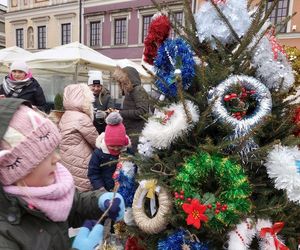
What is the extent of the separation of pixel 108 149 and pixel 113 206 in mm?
1272

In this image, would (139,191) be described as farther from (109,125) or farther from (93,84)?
(93,84)

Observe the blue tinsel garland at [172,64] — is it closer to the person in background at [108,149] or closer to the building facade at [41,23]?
the person in background at [108,149]

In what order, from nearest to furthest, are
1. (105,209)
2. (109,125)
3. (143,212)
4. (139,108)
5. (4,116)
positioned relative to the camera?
Answer: (4,116)
(105,209)
(143,212)
(109,125)
(139,108)

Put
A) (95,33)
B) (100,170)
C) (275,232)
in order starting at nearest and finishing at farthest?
(275,232) → (100,170) → (95,33)

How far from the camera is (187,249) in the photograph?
5.00 ft

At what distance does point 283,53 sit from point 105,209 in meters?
1.23

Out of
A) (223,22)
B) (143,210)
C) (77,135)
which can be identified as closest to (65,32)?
(77,135)

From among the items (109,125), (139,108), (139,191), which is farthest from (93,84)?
(139,191)

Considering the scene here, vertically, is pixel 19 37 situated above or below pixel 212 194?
above

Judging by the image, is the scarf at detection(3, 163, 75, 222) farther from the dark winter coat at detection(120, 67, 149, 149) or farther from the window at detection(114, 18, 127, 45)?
the window at detection(114, 18, 127, 45)

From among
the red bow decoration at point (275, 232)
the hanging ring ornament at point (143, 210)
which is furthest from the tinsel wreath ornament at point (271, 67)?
the hanging ring ornament at point (143, 210)

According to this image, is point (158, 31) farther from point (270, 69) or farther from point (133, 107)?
point (133, 107)

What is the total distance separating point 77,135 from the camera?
9.75ft

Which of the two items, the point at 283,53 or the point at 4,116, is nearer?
the point at 4,116
